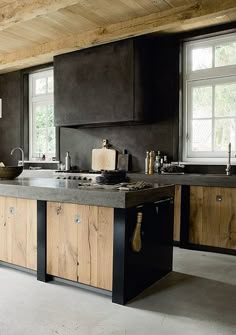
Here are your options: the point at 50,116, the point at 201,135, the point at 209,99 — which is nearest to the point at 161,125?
the point at 201,135

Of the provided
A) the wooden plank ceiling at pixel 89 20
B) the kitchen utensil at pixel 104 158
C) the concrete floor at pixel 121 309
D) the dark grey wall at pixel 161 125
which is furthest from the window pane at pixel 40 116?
the concrete floor at pixel 121 309

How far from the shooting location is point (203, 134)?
14.7 feet

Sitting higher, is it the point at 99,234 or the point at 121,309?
the point at 99,234

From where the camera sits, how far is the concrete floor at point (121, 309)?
199 cm

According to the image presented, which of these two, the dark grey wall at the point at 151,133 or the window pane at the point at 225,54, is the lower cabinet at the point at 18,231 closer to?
the dark grey wall at the point at 151,133

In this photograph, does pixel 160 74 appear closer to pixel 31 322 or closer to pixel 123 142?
pixel 123 142

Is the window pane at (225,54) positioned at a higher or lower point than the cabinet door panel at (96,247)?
higher

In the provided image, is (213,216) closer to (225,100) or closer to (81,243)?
(225,100)

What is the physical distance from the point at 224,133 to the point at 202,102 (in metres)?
0.54

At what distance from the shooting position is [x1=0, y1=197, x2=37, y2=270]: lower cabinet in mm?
2820

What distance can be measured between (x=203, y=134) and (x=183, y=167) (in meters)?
0.55

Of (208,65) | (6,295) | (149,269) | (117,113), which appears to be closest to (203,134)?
(208,65)

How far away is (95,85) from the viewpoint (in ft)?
15.5

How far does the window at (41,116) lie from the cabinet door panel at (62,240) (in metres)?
3.50
